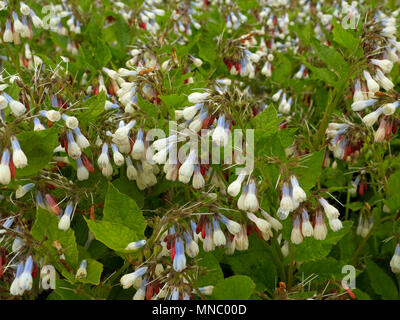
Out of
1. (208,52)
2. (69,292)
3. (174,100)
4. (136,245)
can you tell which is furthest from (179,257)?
(208,52)

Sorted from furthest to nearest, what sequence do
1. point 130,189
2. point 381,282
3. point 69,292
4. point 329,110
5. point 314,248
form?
point 329,110, point 381,282, point 130,189, point 314,248, point 69,292

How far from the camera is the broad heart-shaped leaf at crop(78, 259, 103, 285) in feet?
5.40

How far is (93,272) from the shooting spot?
1.68 m

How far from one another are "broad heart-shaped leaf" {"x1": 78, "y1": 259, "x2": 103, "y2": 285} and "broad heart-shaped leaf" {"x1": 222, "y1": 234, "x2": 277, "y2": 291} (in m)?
0.65

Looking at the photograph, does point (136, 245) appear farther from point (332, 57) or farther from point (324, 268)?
point (332, 57)

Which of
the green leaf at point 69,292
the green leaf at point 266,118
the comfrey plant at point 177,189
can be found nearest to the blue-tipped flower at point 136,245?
the comfrey plant at point 177,189

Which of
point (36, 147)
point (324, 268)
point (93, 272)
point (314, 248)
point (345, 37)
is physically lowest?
point (324, 268)

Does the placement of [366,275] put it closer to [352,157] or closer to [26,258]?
[352,157]

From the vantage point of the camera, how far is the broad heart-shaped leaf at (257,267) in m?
2.04

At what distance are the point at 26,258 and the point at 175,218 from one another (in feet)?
1.76

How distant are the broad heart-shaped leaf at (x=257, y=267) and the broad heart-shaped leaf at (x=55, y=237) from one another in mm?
714

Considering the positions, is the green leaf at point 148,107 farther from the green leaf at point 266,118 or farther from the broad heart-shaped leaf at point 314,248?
the broad heart-shaped leaf at point 314,248

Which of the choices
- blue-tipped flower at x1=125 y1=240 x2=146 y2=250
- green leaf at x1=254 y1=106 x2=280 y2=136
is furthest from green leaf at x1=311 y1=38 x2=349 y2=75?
blue-tipped flower at x1=125 y1=240 x2=146 y2=250

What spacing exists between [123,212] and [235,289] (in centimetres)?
50
